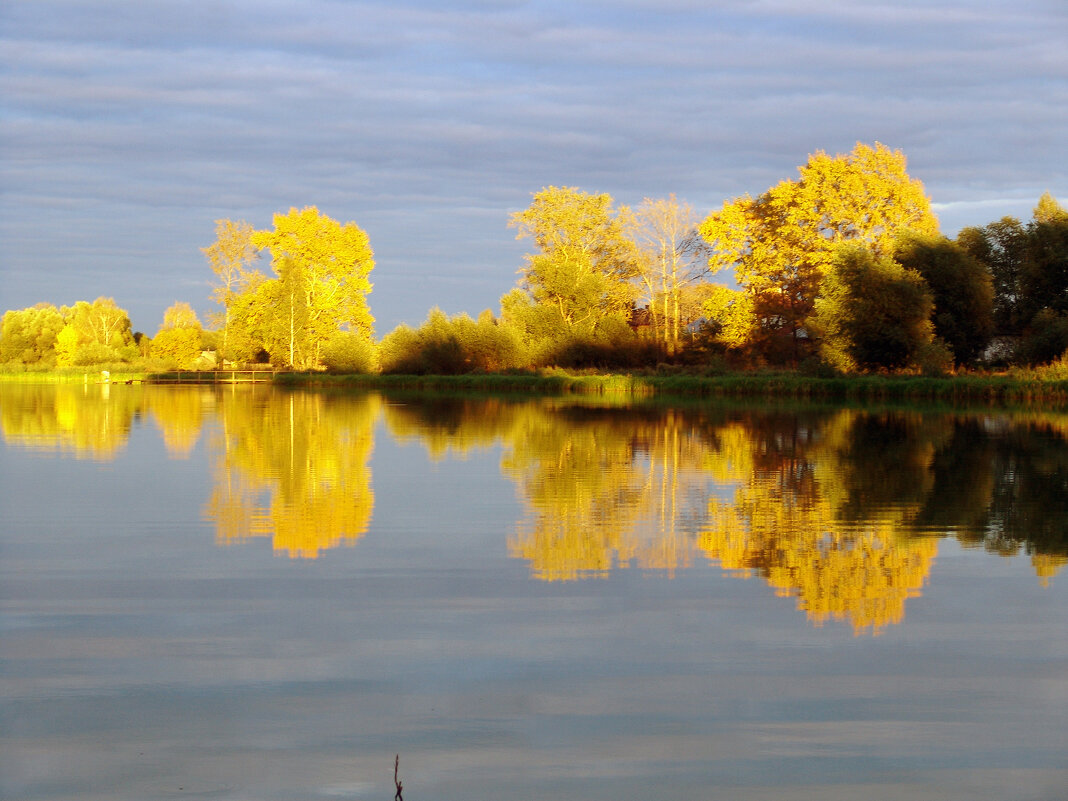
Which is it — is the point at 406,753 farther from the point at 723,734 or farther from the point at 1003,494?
the point at 1003,494

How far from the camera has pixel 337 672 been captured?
18.8 ft

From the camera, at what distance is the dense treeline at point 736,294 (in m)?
42.9

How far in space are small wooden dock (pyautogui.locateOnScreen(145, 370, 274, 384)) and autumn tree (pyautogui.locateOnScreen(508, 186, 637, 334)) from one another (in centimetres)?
1646

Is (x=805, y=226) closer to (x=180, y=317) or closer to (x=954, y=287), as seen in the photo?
(x=954, y=287)

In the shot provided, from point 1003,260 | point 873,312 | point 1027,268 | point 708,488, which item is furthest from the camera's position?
point 1003,260

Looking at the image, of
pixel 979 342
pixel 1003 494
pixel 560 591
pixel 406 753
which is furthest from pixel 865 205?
pixel 406 753

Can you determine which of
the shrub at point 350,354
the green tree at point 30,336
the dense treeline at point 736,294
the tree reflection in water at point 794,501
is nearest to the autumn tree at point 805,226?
the dense treeline at point 736,294

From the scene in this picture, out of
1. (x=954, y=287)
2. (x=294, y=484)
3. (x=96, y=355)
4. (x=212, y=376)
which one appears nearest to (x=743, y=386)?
(x=954, y=287)

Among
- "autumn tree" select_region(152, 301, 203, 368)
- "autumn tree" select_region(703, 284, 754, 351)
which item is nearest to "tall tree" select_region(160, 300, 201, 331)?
"autumn tree" select_region(152, 301, 203, 368)

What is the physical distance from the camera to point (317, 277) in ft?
238

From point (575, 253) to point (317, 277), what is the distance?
60.3ft

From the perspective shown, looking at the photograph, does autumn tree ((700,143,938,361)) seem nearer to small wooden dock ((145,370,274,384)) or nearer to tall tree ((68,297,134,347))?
small wooden dock ((145,370,274,384))

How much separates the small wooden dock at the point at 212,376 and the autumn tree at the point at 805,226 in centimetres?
2753

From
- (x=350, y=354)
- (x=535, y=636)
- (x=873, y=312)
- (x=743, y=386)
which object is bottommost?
(x=535, y=636)
